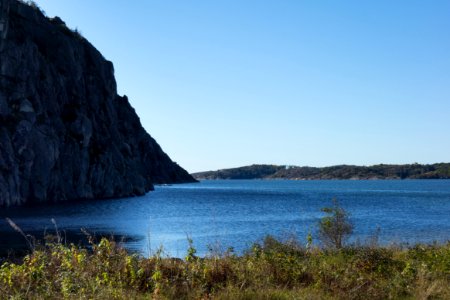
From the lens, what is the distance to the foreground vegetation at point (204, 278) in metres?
7.85

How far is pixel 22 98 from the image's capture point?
247 ft

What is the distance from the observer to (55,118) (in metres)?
86.8

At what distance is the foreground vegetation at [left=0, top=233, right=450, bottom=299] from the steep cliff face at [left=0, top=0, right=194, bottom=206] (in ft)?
205

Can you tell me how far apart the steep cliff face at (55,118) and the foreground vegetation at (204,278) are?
6261 centimetres

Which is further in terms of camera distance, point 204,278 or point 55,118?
point 55,118

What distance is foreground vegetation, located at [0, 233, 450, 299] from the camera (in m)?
7.85

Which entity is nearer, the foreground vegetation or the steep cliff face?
the foreground vegetation

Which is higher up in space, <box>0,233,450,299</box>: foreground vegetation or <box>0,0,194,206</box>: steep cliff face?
<box>0,0,194,206</box>: steep cliff face

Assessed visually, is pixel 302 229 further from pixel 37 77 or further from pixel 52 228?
pixel 37 77

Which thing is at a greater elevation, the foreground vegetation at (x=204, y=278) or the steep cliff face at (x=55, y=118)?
the steep cliff face at (x=55, y=118)

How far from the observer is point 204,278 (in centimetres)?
888

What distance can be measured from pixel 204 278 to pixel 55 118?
83382 mm

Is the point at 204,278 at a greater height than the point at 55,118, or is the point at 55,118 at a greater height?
the point at 55,118

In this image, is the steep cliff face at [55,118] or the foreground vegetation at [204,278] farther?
the steep cliff face at [55,118]
